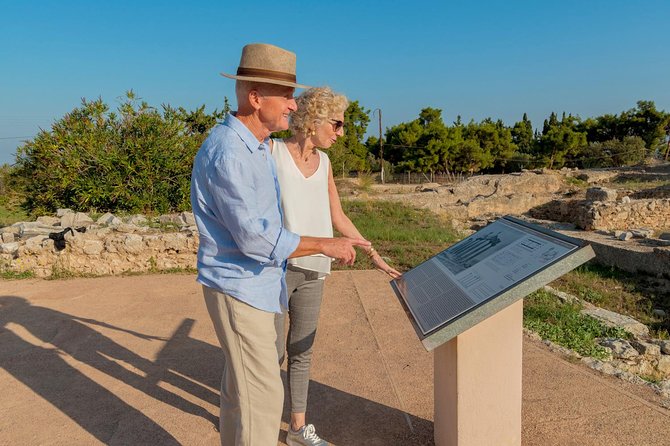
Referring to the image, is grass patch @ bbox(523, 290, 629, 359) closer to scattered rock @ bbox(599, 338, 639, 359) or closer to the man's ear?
scattered rock @ bbox(599, 338, 639, 359)

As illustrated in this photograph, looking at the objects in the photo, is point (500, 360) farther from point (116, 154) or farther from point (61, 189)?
point (61, 189)

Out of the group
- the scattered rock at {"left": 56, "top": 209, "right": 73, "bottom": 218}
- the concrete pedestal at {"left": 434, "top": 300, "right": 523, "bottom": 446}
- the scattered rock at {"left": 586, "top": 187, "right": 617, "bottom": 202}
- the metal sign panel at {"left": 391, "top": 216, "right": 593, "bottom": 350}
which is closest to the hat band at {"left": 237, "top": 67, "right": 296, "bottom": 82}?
the metal sign panel at {"left": 391, "top": 216, "right": 593, "bottom": 350}

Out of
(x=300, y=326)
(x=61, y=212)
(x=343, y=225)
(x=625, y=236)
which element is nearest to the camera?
(x=300, y=326)

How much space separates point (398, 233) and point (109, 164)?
5.71 meters

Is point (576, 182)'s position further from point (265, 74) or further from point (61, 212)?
point (265, 74)

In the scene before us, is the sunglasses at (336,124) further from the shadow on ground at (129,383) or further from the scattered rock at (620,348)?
the scattered rock at (620,348)

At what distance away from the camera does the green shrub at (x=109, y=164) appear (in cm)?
885

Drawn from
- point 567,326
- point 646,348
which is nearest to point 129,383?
point 567,326

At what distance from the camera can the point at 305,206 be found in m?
2.35

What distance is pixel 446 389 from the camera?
2.27m

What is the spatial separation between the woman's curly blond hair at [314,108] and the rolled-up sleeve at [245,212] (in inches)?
27.1

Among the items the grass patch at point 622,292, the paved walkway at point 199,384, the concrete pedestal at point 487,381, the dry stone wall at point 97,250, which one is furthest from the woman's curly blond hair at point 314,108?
the grass patch at point 622,292

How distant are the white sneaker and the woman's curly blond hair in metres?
1.59

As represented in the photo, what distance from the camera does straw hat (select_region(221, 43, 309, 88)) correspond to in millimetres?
1794
